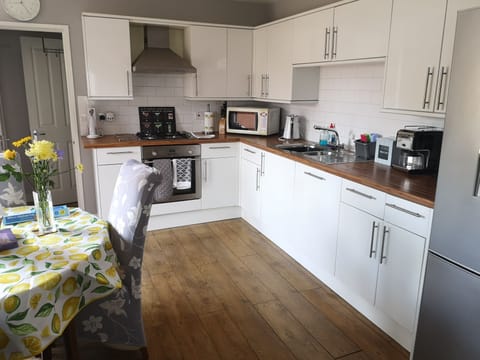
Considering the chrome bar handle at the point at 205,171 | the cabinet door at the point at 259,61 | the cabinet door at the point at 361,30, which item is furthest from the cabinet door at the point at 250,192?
the cabinet door at the point at 361,30

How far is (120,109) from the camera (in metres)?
4.09

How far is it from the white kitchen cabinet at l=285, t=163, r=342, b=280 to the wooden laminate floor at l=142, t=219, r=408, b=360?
14 centimetres

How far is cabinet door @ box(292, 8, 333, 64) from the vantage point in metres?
3.08

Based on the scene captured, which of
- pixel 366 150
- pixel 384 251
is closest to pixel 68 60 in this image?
pixel 366 150

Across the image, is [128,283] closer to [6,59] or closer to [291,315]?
[291,315]

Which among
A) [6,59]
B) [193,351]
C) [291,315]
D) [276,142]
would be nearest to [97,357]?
[193,351]

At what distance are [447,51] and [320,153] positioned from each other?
1.36 metres

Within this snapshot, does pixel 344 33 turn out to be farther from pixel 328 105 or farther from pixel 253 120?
pixel 253 120

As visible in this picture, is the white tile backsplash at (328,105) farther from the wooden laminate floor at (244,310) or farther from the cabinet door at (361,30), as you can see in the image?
the wooden laminate floor at (244,310)

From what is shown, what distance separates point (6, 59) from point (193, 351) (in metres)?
4.03

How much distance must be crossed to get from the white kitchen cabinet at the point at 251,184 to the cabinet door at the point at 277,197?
3.5 inches

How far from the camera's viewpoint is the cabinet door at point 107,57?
354cm

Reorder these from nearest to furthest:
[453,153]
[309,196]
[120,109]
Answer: [453,153]
[309,196]
[120,109]

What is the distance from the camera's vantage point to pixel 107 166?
11.7ft
